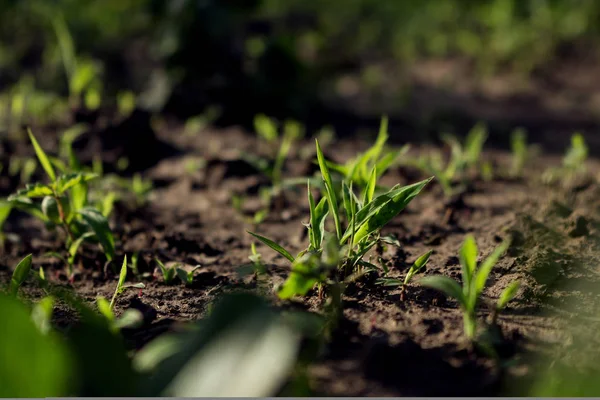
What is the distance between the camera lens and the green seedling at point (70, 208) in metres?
1.88

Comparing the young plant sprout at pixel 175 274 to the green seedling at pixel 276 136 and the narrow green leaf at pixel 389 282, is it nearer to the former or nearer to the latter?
the narrow green leaf at pixel 389 282

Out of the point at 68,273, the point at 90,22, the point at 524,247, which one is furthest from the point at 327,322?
the point at 90,22

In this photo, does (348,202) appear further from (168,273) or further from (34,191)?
(34,191)

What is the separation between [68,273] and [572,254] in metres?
1.62

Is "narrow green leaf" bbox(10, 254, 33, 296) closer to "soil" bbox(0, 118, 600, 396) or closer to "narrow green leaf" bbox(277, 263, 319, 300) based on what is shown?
"soil" bbox(0, 118, 600, 396)

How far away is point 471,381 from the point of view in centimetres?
135

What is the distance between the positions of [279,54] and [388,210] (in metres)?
2.39

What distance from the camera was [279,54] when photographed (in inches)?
153

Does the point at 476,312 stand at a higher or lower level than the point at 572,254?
lower

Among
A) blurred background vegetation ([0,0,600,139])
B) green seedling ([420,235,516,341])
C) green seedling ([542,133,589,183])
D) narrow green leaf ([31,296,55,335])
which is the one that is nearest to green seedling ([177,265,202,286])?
narrow green leaf ([31,296,55,335])

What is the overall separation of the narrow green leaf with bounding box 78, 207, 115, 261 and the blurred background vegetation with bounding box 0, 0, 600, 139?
1.65 metres

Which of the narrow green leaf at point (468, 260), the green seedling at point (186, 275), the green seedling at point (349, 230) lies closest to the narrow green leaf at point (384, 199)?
the green seedling at point (349, 230)

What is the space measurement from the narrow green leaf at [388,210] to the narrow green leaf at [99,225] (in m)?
0.81

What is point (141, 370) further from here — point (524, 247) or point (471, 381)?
point (524, 247)
